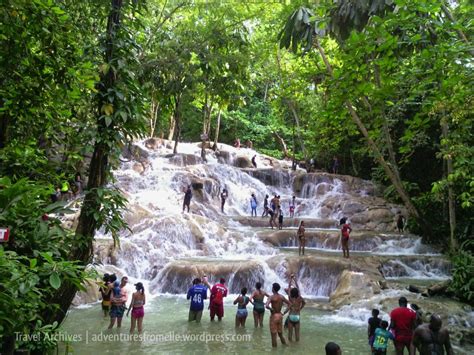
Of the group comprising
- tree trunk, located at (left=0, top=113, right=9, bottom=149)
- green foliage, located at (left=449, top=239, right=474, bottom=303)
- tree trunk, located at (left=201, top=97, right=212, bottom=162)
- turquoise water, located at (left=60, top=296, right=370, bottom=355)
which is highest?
tree trunk, located at (left=201, top=97, right=212, bottom=162)

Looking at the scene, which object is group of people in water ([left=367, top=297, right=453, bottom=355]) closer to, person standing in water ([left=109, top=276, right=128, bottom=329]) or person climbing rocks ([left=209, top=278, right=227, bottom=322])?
person climbing rocks ([left=209, top=278, right=227, bottom=322])

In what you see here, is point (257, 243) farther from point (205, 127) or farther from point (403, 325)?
point (205, 127)

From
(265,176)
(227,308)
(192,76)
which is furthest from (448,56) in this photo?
(265,176)

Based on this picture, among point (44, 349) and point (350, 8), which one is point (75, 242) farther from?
point (350, 8)

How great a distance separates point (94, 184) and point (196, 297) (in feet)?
17.9

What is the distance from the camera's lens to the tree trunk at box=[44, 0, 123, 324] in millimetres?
4125

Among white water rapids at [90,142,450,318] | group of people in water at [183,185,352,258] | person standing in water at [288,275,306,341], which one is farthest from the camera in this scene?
group of people in water at [183,185,352,258]

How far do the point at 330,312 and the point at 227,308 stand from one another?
9.15ft

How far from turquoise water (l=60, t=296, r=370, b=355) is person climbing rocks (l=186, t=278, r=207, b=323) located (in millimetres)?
205

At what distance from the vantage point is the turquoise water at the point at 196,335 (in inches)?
305

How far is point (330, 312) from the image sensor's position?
1070cm

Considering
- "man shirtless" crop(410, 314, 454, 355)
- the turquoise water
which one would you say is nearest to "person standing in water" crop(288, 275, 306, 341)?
the turquoise water

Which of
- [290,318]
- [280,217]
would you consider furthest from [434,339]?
[280,217]

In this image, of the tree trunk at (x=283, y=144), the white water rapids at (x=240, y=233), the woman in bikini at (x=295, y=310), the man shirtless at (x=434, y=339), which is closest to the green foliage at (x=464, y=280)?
the white water rapids at (x=240, y=233)
